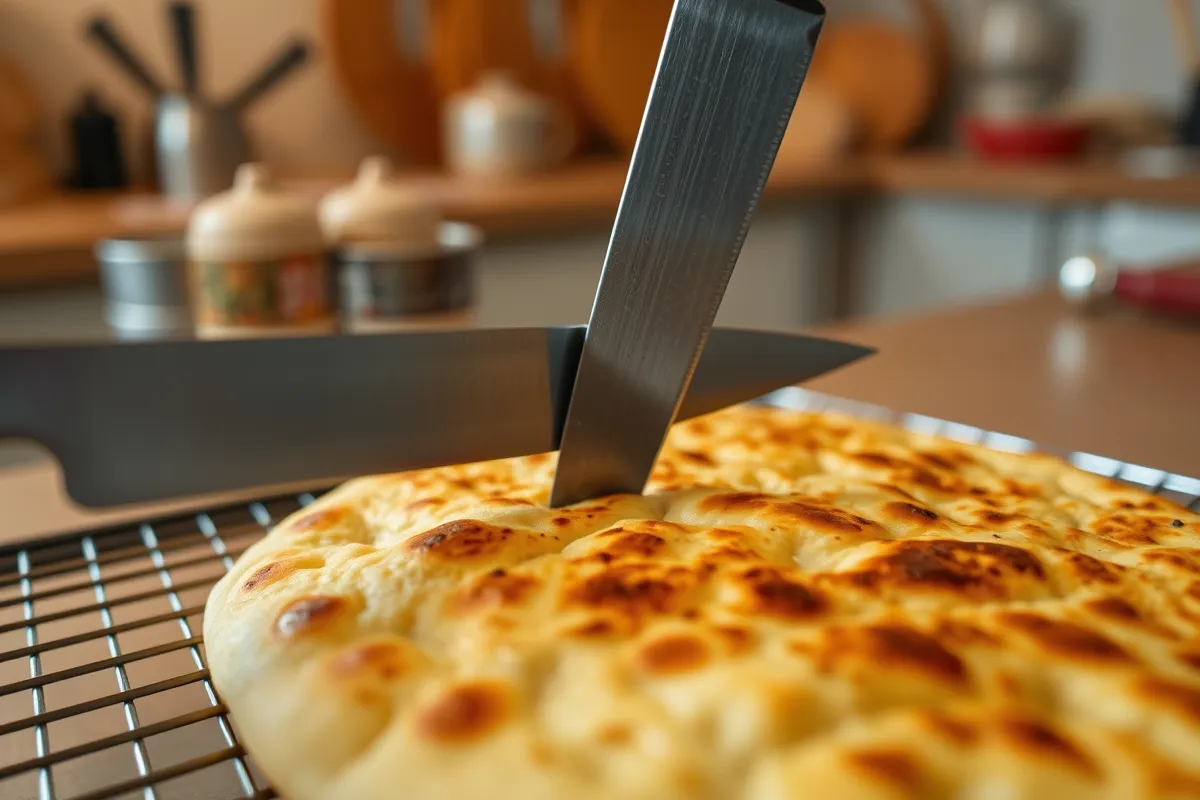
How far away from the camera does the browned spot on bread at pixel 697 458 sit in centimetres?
74

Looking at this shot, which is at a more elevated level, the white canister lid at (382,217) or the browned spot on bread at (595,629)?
the white canister lid at (382,217)

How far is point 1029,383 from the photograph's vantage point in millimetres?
1094

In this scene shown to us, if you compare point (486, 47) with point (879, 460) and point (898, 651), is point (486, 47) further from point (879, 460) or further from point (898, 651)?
point (898, 651)

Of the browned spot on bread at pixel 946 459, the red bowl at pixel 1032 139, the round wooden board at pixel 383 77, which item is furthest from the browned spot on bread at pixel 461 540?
the red bowl at pixel 1032 139

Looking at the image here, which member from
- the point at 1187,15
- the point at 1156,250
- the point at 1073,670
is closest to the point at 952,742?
the point at 1073,670

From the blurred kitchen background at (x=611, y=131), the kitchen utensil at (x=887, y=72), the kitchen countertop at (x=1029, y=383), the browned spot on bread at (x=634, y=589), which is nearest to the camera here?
the browned spot on bread at (x=634, y=589)

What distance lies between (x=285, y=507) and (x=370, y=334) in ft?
0.77

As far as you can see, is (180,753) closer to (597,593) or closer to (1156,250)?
(597,593)

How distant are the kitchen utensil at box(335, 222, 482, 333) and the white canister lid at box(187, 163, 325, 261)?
6 cm

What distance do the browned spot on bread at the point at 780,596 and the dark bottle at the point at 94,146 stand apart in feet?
7.24

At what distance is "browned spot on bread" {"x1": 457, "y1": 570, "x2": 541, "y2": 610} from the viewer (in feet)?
1.64

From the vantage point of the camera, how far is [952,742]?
400 mm

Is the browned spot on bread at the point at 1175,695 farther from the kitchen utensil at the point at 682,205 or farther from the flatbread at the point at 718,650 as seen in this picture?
the kitchen utensil at the point at 682,205

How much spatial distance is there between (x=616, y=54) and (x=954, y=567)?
8.42 ft
